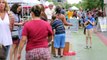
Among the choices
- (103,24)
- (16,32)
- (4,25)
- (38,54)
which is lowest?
(103,24)

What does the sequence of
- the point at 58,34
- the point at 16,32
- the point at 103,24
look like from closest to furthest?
1. the point at 16,32
2. the point at 58,34
3. the point at 103,24

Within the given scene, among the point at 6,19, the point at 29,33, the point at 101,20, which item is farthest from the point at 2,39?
the point at 101,20

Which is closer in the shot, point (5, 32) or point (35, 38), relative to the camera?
point (35, 38)

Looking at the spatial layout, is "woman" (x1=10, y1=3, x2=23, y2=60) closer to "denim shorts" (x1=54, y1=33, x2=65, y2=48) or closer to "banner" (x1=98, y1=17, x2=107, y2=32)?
"denim shorts" (x1=54, y1=33, x2=65, y2=48)

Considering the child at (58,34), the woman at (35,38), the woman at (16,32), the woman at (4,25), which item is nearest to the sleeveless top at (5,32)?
A: the woman at (4,25)

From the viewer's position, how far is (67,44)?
42.5ft

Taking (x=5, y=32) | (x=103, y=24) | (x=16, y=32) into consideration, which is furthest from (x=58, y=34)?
(x=103, y=24)

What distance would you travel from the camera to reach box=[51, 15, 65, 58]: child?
11.9m

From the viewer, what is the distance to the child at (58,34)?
11.9 metres

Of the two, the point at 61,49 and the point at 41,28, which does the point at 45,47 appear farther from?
the point at 61,49

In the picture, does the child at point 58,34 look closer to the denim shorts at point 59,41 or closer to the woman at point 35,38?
the denim shorts at point 59,41

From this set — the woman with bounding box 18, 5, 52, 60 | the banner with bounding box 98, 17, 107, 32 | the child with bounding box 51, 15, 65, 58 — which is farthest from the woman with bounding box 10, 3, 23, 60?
the banner with bounding box 98, 17, 107, 32

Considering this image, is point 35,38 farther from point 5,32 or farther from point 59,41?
point 59,41

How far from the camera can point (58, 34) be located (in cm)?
1203
